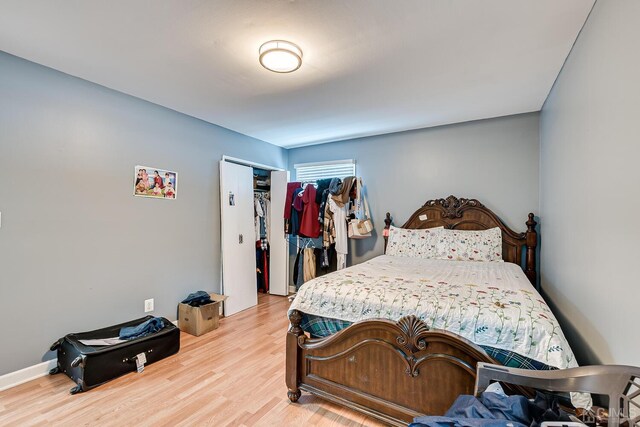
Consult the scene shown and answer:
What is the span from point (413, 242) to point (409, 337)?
2.04 meters

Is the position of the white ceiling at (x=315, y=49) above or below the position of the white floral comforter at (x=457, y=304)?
above

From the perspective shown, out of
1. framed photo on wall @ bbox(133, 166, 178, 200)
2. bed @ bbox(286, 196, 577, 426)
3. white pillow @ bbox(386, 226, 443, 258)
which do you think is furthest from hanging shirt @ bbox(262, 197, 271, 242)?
bed @ bbox(286, 196, 577, 426)

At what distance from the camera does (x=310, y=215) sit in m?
3.95

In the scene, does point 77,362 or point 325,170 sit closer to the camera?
point 77,362

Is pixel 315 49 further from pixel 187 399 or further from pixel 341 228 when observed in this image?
pixel 187 399

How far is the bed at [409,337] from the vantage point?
1.37m

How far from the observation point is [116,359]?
7.00 ft

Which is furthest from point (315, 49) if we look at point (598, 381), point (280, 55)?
point (598, 381)

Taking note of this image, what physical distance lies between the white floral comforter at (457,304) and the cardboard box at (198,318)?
1.55 meters

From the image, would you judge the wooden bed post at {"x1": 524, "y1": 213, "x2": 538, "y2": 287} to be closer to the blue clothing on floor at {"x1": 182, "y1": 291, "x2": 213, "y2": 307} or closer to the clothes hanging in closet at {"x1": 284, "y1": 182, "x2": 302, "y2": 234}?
the clothes hanging in closet at {"x1": 284, "y1": 182, "x2": 302, "y2": 234}

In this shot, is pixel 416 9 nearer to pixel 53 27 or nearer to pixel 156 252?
pixel 53 27

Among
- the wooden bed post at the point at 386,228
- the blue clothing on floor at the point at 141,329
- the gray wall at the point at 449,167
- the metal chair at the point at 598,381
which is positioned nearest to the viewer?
the metal chair at the point at 598,381

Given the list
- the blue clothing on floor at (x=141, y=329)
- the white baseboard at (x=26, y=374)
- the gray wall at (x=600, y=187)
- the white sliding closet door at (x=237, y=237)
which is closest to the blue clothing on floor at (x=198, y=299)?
the white sliding closet door at (x=237, y=237)

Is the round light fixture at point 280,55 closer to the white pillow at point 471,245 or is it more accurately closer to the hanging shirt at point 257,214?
the white pillow at point 471,245
